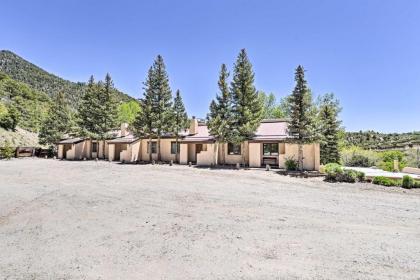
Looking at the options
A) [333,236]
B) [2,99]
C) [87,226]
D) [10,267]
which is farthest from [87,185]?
[2,99]

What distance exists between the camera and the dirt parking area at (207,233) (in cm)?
514

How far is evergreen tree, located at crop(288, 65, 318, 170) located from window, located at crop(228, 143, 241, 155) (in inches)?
254

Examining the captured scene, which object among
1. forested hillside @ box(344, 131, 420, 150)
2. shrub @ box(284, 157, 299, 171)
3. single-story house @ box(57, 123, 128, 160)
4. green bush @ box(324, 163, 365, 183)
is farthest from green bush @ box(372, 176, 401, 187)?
forested hillside @ box(344, 131, 420, 150)

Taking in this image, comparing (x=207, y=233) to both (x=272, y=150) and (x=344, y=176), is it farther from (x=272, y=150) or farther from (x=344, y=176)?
(x=272, y=150)

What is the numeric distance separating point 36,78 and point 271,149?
91808mm

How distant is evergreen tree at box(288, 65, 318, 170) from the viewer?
20.0 m

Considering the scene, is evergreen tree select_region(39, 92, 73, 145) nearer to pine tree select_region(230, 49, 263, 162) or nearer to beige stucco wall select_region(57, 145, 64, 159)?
beige stucco wall select_region(57, 145, 64, 159)

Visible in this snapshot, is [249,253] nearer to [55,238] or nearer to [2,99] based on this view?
[55,238]

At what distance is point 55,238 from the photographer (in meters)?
7.04

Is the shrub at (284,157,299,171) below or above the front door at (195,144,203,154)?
below

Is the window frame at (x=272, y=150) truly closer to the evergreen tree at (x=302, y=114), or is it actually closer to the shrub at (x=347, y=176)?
the evergreen tree at (x=302, y=114)

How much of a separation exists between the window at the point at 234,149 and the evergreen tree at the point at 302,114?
645cm

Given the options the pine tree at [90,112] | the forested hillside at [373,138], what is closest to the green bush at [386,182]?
the pine tree at [90,112]

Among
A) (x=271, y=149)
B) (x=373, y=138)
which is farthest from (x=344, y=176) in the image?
(x=373, y=138)
